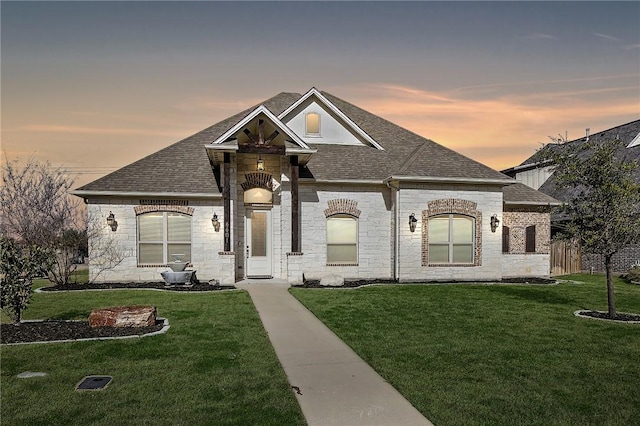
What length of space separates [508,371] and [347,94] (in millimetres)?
19168

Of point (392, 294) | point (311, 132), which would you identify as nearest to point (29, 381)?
point (392, 294)

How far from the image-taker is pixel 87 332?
838cm

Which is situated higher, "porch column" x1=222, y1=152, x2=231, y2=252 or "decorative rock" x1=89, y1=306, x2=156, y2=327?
"porch column" x1=222, y1=152, x2=231, y2=252

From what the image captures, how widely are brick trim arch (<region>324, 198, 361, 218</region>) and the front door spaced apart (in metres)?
2.37

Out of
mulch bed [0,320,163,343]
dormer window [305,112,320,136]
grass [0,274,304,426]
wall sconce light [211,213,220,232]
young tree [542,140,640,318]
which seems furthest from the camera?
dormer window [305,112,320,136]

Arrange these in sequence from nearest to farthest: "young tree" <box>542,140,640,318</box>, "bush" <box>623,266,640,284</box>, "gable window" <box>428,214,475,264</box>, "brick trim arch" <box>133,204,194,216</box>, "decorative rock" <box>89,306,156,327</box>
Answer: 1. "decorative rock" <box>89,306,156,327</box>
2. "young tree" <box>542,140,640,318</box>
3. "brick trim arch" <box>133,204,194,216</box>
4. "gable window" <box>428,214,475,264</box>
5. "bush" <box>623,266,640,284</box>

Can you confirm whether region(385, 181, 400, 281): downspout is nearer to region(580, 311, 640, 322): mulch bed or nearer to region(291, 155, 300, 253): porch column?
region(291, 155, 300, 253): porch column

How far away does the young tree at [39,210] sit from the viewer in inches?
637

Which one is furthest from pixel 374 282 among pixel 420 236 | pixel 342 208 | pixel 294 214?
pixel 294 214

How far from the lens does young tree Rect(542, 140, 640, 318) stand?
32.7 ft

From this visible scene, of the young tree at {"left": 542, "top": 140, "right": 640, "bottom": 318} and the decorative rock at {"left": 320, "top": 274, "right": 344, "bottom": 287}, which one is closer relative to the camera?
the young tree at {"left": 542, "top": 140, "right": 640, "bottom": 318}

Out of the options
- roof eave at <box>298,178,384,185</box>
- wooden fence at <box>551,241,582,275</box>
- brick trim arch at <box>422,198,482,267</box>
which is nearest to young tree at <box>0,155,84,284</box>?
roof eave at <box>298,178,384,185</box>

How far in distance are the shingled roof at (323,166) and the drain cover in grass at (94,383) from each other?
10293mm

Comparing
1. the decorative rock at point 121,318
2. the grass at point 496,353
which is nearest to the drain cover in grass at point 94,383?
the decorative rock at point 121,318
